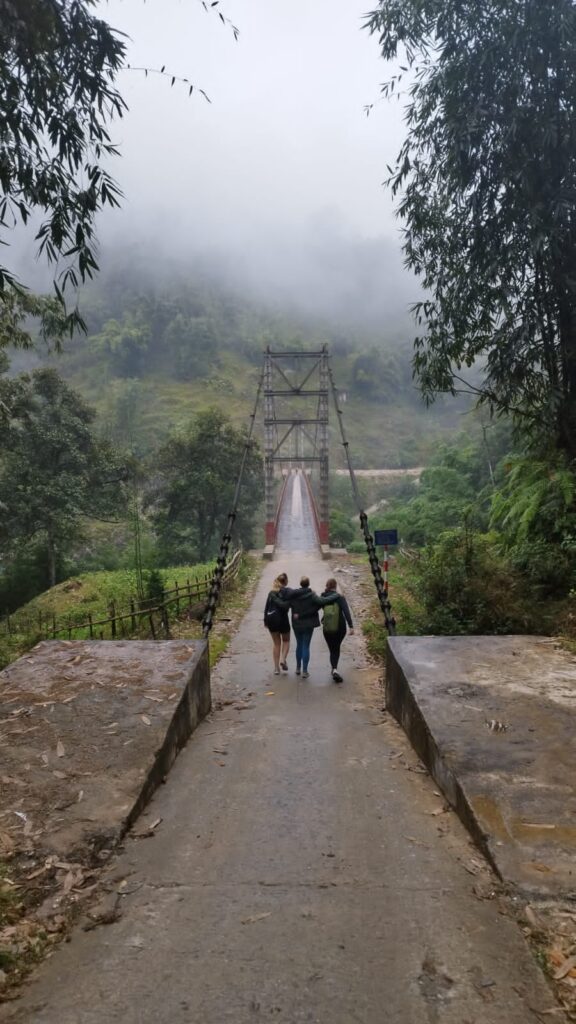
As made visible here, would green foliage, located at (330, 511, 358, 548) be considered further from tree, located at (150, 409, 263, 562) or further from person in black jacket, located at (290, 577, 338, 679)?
person in black jacket, located at (290, 577, 338, 679)

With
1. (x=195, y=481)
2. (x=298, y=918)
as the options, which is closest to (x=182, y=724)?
(x=298, y=918)

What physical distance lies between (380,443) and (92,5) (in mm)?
85962

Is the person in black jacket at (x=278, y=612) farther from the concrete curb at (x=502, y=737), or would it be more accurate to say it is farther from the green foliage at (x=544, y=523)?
the green foliage at (x=544, y=523)

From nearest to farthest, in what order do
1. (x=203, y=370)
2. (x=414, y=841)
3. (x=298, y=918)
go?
(x=298, y=918) < (x=414, y=841) < (x=203, y=370)

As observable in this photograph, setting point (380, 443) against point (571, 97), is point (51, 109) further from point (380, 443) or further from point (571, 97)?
point (380, 443)

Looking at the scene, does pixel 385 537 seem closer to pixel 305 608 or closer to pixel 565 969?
pixel 305 608

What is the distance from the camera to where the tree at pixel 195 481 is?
29.2 metres

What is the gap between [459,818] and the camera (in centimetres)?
397

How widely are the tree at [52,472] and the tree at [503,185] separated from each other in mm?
15687

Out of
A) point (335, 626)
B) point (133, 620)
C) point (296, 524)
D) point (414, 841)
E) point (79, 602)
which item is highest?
point (296, 524)

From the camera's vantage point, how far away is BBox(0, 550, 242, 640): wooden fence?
35.2ft

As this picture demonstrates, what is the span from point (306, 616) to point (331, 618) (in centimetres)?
36

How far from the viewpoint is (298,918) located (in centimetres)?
298

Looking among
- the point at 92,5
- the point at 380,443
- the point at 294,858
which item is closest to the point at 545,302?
the point at 92,5
